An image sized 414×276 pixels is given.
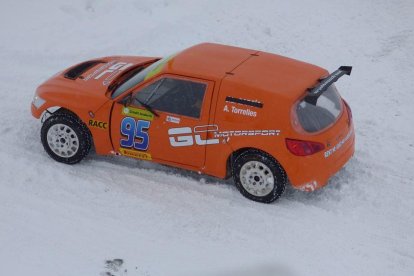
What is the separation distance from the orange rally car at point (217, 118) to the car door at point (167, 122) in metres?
0.01

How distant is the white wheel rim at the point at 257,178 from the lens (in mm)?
7082

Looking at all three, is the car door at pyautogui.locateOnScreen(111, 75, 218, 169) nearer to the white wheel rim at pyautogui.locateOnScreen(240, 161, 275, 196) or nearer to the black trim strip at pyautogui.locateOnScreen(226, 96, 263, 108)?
the black trim strip at pyautogui.locateOnScreen(226, 96, 263, 108)

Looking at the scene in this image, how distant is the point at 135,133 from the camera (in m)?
7.53

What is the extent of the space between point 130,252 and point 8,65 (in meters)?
5.61

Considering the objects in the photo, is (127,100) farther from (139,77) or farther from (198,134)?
(198,134)

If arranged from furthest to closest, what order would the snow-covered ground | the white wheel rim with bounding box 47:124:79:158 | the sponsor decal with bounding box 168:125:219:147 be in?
the white wheel rim with bounding box 47:124:79:158
the sponsor decal with bounding box 168:125:219:147
the snow-covered ground

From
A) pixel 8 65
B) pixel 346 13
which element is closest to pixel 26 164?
pixel 8 65

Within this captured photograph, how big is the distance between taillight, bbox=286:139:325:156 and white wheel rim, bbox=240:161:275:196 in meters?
0.41

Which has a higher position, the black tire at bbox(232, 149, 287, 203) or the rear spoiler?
the rear spoiler

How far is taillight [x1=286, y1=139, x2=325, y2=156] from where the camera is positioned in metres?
6.80

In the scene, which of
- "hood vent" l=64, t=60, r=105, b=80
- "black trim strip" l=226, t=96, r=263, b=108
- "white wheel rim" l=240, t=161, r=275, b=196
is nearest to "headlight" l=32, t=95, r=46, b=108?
"hood vent" l=64, t=60, r=105, b=80

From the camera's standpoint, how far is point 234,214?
23.4 ft

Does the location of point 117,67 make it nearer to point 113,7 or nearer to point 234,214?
point 234,214

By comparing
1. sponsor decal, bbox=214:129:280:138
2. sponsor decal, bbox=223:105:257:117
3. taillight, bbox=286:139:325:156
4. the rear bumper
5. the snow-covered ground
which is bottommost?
the snow-covered ground
